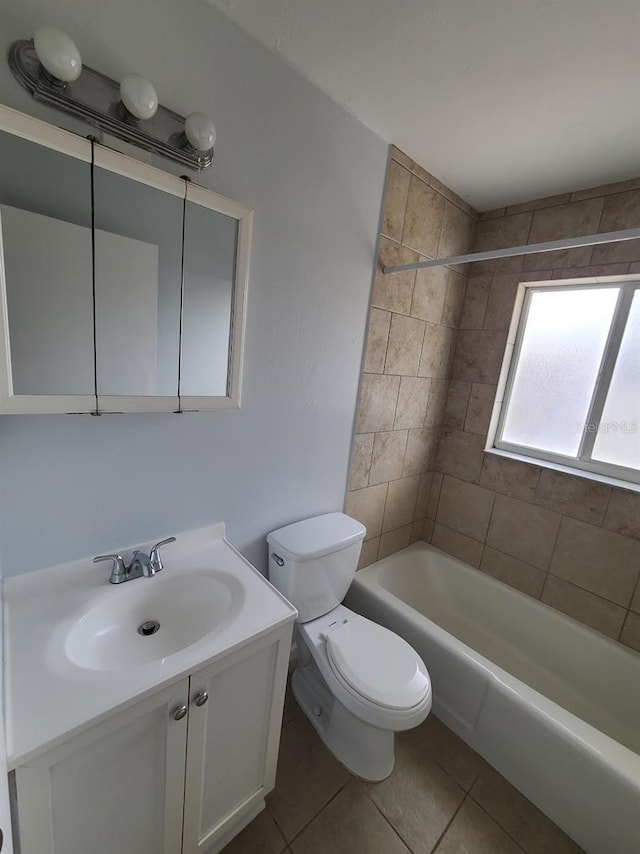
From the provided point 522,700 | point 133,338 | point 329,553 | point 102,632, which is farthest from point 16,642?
point 522,700

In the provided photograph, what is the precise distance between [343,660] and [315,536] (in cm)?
45

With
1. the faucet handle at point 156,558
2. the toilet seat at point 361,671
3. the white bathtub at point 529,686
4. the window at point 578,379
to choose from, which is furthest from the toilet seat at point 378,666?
the window at point 578,379

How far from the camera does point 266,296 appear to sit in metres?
1.24

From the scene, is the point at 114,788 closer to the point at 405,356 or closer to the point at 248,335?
the point at 248,335

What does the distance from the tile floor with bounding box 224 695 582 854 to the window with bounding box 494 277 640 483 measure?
1464 mm

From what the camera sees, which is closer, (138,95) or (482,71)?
(138,95)

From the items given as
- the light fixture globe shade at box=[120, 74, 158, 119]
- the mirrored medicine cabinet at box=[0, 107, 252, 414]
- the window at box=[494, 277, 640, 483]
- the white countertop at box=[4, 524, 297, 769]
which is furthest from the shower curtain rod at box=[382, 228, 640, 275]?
the white countertop at box=[4, 524, 297, 769]

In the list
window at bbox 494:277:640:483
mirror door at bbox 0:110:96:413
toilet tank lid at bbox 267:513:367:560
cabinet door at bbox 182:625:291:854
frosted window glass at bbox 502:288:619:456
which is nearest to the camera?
mirror door at bbox 0:110:96:413

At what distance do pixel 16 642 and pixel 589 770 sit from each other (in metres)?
1.72

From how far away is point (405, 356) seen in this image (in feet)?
6.00

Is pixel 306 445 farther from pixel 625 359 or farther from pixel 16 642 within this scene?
pixel 625 359

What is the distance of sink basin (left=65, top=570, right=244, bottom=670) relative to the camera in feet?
2.95

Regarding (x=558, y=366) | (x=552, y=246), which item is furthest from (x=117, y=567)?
(x=558, y=366)

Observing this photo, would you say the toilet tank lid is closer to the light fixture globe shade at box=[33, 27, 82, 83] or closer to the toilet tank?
the toilet tank
